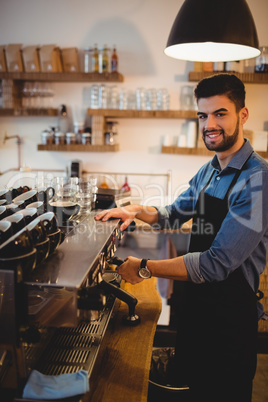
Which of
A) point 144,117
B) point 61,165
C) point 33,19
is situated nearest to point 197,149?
point 144,117

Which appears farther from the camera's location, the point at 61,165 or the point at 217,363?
the point at 61,165

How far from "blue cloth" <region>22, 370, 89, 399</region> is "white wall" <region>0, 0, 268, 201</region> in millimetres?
3389

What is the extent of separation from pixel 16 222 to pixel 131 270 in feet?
1.98

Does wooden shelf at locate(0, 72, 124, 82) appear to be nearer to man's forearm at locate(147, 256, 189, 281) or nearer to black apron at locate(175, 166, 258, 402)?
black apron at locate(175, 166, 258, 402)

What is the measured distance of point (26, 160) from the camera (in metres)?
4.53

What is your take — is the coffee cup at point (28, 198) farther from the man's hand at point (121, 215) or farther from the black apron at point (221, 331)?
the black apron at point (221, 331)

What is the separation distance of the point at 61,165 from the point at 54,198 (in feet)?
8.85

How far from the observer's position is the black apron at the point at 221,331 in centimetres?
162

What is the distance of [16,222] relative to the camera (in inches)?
48.3

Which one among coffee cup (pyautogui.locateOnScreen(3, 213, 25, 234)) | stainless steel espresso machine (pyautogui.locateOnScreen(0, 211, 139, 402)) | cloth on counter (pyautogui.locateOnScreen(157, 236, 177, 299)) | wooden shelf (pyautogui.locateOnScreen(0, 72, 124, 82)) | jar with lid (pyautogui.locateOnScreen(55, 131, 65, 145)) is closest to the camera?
stainless steel espresso machine (pyautogui.locateOnScreen(0, 211, 139, 402))

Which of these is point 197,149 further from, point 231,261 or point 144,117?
point 231,261

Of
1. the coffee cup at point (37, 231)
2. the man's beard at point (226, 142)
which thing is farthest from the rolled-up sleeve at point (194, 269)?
the coffee cup at point (37, 231)

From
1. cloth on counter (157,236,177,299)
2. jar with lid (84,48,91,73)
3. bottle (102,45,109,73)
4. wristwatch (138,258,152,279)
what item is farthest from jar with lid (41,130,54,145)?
wristwatch (138,258,152,279)

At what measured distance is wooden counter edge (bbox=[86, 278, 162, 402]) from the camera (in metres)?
1.32
